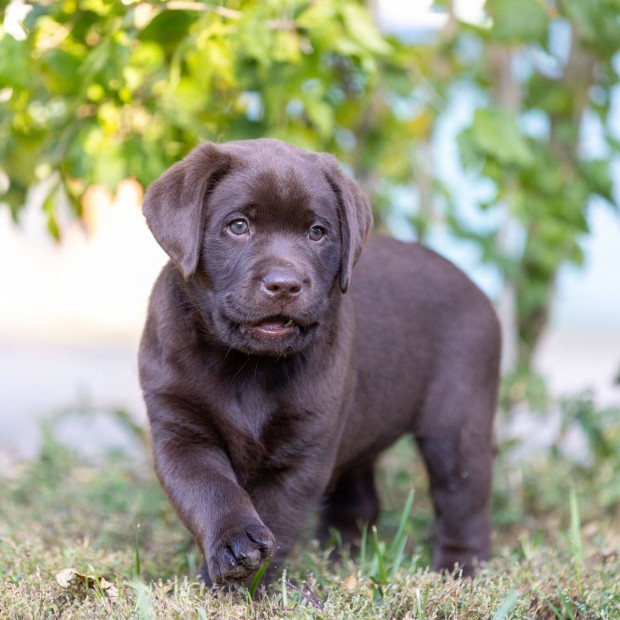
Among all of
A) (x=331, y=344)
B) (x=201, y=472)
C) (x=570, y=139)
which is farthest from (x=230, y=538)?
(x=570, y=139)

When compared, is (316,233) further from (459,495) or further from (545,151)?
(545,151)

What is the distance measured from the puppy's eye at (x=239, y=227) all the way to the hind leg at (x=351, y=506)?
142 cm

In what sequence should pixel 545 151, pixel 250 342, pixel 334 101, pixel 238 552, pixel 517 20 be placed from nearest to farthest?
1. pixel 238 552
2. pixel 250 342
3. pixel 517 20
4. pixel 334 101
5. pixel 545 151

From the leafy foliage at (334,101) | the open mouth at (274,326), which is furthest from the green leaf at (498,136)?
the open mouth at (274,326)

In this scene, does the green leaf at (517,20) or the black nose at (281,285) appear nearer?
the black nose at (281,285)

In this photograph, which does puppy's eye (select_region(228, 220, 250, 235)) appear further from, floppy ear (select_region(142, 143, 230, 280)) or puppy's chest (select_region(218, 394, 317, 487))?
puppy's chest (select_region(218, 394, 317, 487))

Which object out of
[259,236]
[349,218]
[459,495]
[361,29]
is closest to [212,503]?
[259,236]

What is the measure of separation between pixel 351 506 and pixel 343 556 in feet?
1.60

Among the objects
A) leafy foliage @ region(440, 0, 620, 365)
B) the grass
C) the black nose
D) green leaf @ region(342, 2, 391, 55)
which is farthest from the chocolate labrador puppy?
leafy foliage @ region(440, 0, 620, 365)

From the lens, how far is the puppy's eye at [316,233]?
312 centimetres

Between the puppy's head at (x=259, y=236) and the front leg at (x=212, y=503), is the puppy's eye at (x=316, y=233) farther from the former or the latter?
the front leg at (x=212, y=503)

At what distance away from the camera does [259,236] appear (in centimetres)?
303

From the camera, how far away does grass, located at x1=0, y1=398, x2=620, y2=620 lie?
2.78m

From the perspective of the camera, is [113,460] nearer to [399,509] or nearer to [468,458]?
[399,509]
